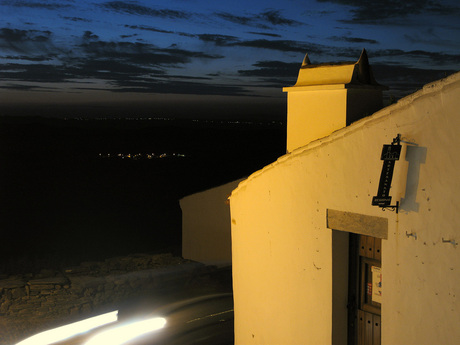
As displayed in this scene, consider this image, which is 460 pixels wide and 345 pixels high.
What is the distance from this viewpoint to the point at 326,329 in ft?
22.9

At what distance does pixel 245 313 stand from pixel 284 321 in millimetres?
1335

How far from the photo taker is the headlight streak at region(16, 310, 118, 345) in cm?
1070

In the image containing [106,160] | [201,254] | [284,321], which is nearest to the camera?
[284,321]

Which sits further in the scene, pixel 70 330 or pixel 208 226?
pixel 208 226

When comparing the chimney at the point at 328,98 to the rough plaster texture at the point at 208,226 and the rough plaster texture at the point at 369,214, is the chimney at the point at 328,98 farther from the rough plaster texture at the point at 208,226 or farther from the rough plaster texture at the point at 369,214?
the rough plaster texture at the point at 208,226

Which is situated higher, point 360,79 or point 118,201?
point 360,79

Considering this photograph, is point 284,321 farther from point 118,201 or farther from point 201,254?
point 118,201

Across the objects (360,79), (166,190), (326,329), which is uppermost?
(360,79)

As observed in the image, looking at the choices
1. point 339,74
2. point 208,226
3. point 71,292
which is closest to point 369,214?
point 339,74

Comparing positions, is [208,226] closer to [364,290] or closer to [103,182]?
[364,290]

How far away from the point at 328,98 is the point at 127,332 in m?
6.39

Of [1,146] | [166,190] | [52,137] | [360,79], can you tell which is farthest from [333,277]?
[52,137]

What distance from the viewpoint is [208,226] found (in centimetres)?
1686

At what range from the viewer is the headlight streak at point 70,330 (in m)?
10.7
